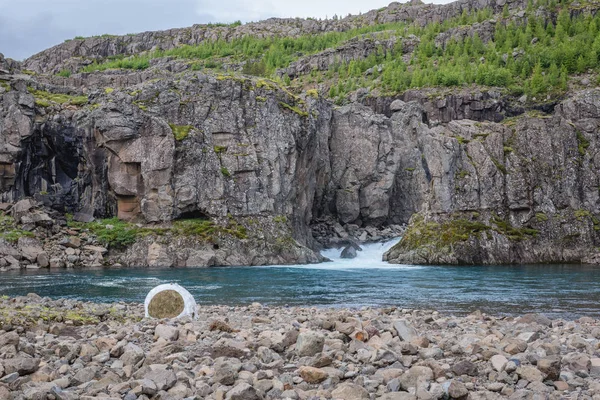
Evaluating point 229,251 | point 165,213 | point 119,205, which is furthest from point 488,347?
point 119,205

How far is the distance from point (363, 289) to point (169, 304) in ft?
70.1

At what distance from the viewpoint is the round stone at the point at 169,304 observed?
1917 cm

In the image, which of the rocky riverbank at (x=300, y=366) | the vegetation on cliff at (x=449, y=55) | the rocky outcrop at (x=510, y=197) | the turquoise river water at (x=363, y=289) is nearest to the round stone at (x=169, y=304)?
the rocky riverbank at (x=300, y=366)

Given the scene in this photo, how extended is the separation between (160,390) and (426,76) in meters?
130

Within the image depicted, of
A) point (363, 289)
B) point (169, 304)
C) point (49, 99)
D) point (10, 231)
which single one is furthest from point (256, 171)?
point (169, 304)

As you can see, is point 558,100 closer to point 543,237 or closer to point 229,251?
point 543,237

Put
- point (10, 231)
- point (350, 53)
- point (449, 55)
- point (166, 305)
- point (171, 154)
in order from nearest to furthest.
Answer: point (166, 305) → point (10, 231) → point (171, 154) → point (449, 55) → point (350, 53)

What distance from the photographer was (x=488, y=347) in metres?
11.6

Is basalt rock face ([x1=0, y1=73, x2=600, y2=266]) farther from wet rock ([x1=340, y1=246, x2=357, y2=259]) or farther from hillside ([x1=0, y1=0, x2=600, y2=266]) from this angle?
wet rock ([x1=340, y1=246, x2=357, y2=259])

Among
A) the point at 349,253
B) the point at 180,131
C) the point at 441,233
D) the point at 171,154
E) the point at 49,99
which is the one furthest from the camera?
the point at 49,99

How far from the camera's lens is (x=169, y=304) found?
63.4 ft

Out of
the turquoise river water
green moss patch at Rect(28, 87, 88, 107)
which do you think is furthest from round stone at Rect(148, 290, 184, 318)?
green moss patch at Rect(28, 87, 88, 107)

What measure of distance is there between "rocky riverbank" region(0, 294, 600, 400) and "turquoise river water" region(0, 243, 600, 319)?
15.2 m

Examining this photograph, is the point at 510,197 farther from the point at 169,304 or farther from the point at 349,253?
the point at 169,304
